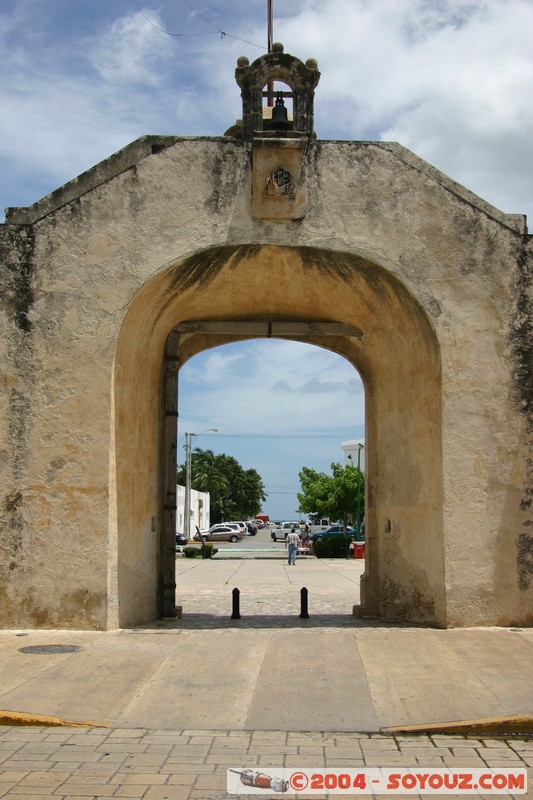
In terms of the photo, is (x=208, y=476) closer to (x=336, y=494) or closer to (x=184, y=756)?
(x=336, y=494)

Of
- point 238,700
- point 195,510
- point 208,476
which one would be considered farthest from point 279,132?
point 208,476

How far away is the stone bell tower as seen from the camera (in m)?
10.1

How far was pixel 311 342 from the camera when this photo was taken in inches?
508

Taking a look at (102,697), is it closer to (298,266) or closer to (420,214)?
(298,266)

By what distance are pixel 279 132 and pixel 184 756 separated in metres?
7.66

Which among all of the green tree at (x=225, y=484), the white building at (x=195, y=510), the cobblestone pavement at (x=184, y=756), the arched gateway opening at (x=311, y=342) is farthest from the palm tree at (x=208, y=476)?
the cobblestone pavement at (x=184, y=756)

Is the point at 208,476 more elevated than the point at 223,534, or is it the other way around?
the point at 208,476

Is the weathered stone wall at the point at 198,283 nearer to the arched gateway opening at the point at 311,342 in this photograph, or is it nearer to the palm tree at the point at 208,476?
the arched gateway opening at the point at 311,342

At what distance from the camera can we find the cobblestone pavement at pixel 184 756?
498 centimetres

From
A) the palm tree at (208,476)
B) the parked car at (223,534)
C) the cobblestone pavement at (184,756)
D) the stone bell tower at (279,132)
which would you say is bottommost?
the parked car at (223,534)

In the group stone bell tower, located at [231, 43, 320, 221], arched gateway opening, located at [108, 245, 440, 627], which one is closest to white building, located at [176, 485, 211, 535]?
arched gateway opening, located at [108, 245, 440, 627]

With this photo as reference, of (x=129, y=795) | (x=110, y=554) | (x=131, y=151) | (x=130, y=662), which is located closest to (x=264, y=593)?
(x=110, y=554)

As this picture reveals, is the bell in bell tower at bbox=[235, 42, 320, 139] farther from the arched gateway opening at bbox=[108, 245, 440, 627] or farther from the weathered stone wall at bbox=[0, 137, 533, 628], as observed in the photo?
the arched gateway opening at bbox=[108, 245, 440, 627]

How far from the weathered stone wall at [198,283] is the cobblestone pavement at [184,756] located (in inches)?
144
